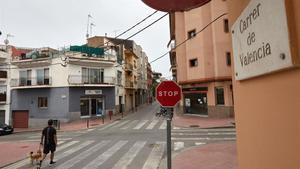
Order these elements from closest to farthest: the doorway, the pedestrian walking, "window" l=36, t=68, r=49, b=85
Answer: the pedestrian walking, the doorway, "window" l=36, t=68, r=49, b=85

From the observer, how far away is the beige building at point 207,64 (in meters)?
22.1

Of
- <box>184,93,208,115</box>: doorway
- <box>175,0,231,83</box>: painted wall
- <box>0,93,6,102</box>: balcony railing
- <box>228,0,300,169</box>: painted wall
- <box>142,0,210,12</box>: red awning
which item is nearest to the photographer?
A: <box>228,0,300,169</box>: painted wall

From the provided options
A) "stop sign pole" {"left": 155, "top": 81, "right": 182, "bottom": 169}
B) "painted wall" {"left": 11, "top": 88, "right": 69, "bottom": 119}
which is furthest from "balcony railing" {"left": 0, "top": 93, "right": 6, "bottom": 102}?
"stop sign pole" {"left": 155, "top": 81, "right": 182, "bottom": 169}

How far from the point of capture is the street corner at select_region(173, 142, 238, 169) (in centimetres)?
794

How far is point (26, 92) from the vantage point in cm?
3038

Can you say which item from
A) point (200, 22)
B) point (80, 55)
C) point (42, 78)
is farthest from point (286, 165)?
point (42, 78)

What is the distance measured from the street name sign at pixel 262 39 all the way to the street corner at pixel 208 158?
19.9ft

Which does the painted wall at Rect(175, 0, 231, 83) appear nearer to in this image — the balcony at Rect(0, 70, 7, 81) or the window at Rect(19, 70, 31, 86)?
the window at Rect(19, 70, 31, 86)

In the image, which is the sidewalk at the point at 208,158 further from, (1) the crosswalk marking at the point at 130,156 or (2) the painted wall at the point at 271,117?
(2) the painted wall at the point at 271,117

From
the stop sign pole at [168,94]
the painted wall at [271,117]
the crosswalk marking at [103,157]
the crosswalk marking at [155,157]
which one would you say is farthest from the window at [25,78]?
the painted wall at [271,117]

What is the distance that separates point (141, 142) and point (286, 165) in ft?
37.8

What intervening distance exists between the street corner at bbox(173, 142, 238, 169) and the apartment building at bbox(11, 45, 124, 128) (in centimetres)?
2027

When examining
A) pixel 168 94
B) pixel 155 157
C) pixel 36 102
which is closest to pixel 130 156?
pixel 155 157

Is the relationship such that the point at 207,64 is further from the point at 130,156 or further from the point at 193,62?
the point at 130,156
